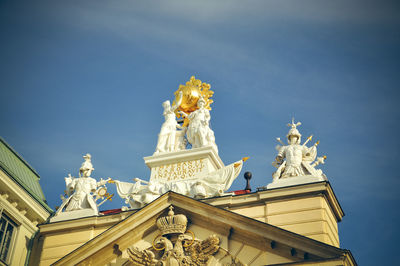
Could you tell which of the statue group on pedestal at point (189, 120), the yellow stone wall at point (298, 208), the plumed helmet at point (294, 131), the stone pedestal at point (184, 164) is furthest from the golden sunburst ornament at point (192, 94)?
the yellow stone wall at point (298, 208)

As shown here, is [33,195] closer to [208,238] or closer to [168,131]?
[168,131]

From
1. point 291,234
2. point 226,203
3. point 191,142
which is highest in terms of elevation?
point 191,142

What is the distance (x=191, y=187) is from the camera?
85.3 ft

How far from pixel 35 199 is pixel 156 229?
528 centimetres

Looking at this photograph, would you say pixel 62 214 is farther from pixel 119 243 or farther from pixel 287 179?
pixel 287 179

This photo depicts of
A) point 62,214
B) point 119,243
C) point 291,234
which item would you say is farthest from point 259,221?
point 62,214

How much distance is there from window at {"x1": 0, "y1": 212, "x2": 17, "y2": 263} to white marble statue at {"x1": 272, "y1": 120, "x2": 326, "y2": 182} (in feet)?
29.9

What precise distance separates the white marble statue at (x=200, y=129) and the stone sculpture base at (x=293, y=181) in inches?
144

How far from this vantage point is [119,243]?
24.8m

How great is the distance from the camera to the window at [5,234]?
26.2 meters

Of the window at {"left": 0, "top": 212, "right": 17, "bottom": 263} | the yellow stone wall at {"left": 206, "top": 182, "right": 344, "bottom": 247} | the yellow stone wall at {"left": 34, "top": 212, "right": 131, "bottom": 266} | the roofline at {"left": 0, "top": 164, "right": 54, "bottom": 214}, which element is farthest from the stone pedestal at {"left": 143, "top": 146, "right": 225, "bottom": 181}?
the window at {"left": 0, "top": 212, "right": 17, "bottom": 263}

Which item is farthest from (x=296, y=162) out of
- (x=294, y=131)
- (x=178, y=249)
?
(x=178, y=249)

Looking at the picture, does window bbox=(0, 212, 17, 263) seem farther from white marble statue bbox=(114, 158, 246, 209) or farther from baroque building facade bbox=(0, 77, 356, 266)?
white marble statue bbox=(114, 158, 246, 209)

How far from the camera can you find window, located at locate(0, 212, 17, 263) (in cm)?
2616
